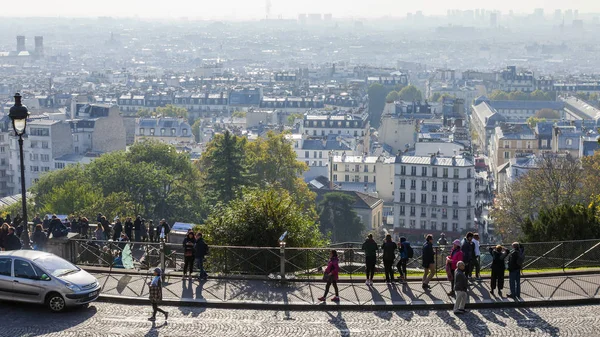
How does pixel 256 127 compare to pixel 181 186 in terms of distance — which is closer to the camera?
pixel 181 186

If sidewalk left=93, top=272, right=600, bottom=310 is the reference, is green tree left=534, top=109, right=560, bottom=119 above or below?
below

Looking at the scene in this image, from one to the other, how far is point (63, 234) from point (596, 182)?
38.9 meters

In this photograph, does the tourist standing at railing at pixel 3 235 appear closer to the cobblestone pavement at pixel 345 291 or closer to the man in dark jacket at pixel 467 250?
the cobblestone pavement at pixel 345 291

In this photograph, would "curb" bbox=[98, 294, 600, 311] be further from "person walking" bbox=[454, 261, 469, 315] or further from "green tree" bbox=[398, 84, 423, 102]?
"green tree" bbox=[398, 84, 423, 102]

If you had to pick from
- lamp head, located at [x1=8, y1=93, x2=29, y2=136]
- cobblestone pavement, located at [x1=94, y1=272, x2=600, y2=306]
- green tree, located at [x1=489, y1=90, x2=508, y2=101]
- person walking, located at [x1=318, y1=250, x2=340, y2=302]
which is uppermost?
lamp head, located at [x1=8, y1=93, x2=29, y2=136]

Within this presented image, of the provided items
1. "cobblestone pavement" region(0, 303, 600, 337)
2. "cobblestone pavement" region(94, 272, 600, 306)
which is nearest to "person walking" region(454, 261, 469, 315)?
"cobblestone pavement" region(0, 303, 600, 337)

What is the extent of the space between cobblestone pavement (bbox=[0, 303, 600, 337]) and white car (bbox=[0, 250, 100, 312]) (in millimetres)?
355

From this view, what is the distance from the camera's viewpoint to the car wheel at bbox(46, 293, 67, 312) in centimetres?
2334

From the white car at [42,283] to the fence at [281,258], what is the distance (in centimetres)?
326

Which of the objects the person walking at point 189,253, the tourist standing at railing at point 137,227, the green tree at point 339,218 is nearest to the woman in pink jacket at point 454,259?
the person walking at point 189,253

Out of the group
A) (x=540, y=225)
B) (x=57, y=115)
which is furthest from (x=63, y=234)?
(x=57, y=115)

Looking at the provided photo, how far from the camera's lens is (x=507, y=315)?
77.5 ft

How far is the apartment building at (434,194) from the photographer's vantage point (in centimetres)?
8031

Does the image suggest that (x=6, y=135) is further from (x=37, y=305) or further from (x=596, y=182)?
(x=37, y=305)
